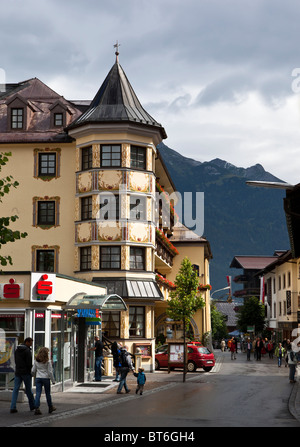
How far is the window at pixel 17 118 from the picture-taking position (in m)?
43.2

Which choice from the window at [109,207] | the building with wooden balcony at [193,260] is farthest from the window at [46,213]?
the building with wooden balcony at [193,260]

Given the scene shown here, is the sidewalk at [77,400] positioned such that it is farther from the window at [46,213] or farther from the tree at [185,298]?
the tree at [185,298]

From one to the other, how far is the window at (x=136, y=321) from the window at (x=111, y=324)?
83 centimetres

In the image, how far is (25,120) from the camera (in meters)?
43.0

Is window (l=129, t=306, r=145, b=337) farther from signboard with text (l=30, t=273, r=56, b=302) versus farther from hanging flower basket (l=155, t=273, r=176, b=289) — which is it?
signboard with text (l=30, t=273, r=56, b=302)

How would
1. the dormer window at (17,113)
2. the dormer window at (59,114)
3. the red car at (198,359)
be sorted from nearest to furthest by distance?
the red car at (198,359) → the dormer window at (59,114) → the dormer window at (17,113)

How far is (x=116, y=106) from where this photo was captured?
41.0m

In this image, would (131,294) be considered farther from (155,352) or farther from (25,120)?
(25,120)

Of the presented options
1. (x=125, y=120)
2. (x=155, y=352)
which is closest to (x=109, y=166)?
(x=125, y=120)

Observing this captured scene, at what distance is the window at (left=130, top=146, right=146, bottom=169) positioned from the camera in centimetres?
4019

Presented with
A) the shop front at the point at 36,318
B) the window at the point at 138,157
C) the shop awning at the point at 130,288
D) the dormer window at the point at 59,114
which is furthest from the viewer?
the dormer window at the point at 59,114

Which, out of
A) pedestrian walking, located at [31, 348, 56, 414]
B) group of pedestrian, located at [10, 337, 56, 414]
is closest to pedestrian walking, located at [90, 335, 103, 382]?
group of pedestrian, located at [10, 337, 56, 414]

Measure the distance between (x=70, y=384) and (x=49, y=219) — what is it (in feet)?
59.7

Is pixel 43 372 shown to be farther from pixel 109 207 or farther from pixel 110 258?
pixel 109 207
